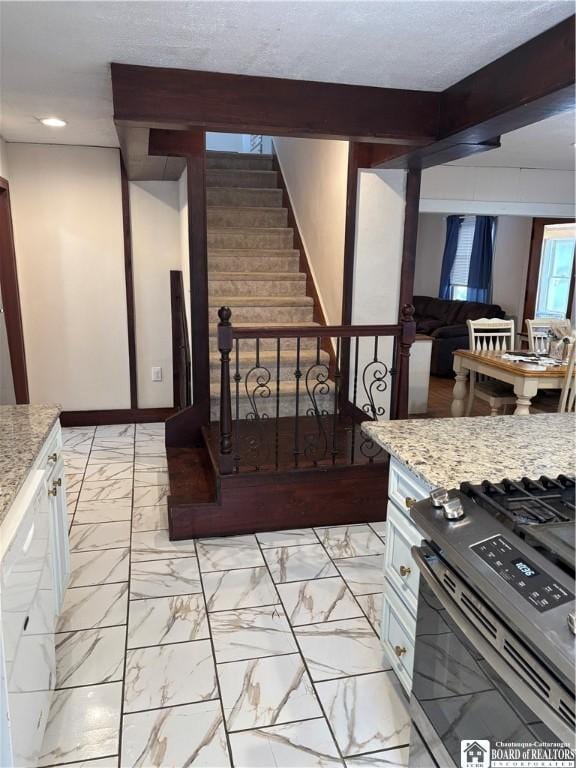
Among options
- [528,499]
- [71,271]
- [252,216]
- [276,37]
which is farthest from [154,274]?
[528,499]

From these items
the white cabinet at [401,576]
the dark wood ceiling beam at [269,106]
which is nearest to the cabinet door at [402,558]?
the white cabinet at [401,576]

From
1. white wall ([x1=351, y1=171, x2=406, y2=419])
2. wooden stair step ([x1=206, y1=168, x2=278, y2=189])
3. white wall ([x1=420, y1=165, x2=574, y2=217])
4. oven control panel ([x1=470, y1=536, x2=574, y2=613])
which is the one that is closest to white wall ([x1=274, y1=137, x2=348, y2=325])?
white wall ([x1=351, y1=171, x2=406, y2=419])

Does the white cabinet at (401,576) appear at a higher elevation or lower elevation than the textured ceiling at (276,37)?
lower

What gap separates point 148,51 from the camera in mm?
2189

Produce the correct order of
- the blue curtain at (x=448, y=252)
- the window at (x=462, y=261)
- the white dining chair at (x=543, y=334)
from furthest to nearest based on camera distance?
the blue curtain at (x=448, y=252), the window at (x=462, y=261), the white dining chair at (x=543, y=334)

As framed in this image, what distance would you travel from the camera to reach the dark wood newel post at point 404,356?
3.10 m

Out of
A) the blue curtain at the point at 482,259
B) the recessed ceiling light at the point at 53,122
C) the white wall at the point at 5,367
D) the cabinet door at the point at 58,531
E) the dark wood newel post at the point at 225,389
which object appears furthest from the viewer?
the blue curtain at the point at 482,259

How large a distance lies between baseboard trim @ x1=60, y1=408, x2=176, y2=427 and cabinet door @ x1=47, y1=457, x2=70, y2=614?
8.87ft

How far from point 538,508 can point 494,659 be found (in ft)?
1.26

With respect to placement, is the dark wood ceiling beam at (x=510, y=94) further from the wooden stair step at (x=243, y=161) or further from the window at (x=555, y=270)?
the window at (x=555, y=270)

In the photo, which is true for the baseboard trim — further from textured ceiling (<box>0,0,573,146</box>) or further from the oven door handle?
the oven door handle

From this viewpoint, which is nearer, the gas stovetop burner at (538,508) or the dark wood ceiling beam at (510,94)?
the gas stovetop burner at (538,508)

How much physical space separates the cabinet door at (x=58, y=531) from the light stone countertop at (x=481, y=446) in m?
1.19

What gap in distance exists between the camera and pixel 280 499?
3047mm
